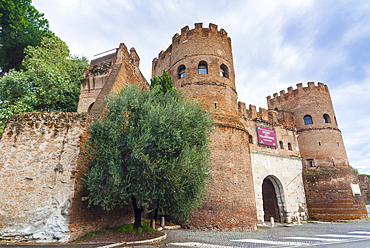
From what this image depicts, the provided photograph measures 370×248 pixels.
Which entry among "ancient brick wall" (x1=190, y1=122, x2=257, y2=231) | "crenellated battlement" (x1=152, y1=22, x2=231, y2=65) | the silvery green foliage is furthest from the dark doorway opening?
the silvery green foliage

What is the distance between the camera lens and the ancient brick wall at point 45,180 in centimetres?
682

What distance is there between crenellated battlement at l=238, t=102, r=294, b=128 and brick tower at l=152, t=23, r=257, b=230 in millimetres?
2806

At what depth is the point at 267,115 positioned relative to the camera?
19.6m

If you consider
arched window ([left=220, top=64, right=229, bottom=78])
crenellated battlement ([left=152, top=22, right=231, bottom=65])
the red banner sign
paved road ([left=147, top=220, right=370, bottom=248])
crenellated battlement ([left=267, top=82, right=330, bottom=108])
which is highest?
crenellated battlement ([left=152, top=22, right=231, bottom=65])

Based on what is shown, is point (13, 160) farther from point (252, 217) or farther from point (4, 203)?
point (252, 217)

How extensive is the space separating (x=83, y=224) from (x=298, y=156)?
745 inches

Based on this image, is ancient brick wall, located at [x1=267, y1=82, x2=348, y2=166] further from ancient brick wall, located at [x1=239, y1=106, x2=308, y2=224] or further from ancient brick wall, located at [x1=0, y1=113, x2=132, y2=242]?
ancient brick wall, located at [x1=0, y1=113, x2=132, y2=242]

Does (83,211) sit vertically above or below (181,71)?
below

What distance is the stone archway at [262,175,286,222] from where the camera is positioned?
17.7m

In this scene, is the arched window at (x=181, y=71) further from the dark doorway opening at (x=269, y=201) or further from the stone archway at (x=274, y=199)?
the dark doorway opening at (x=269, y=201)

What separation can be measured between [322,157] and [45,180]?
21263 mm

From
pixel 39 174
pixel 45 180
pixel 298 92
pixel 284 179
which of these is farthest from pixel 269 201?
pixel 39 174

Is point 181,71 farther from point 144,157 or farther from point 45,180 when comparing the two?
point 45,180

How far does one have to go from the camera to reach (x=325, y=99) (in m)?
21.5
